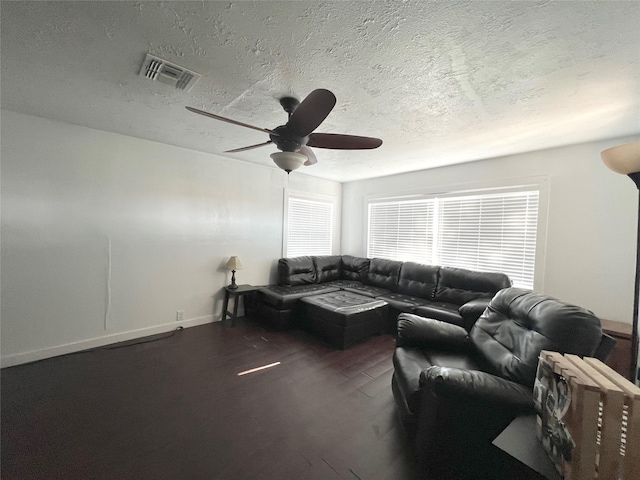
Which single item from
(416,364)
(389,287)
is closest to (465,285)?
(389,287)

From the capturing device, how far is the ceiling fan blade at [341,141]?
6.29ft

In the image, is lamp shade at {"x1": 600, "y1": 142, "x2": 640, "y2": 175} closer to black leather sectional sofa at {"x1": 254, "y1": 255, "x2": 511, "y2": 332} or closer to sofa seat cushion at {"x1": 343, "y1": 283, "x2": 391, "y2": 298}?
black leather sectional sofa at {"x1": 254, "y1": 255, "x2": 511, "y2": 332}

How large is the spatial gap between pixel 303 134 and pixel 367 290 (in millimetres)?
3067

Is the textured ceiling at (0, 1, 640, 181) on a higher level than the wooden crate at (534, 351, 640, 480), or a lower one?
higher

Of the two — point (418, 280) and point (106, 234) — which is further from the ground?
point (106, 234)

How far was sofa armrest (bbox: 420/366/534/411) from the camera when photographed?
4.29 ft

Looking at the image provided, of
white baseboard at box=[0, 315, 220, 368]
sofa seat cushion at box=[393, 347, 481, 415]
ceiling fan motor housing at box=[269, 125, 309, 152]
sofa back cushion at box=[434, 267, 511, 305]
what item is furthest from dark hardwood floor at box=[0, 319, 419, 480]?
ceiling fan motor housing at box=[269, 125, 309, 152]

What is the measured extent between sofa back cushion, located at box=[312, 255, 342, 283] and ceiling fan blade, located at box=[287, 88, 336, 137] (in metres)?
3.23

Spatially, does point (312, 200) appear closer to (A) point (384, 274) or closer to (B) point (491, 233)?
(A) point (384, 274)

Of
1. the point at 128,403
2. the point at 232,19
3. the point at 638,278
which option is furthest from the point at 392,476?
the point at 232,19

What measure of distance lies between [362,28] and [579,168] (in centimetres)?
327

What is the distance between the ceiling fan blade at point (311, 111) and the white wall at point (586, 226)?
3.18 meters

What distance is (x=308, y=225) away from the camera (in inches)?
202

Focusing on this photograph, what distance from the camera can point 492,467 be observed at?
1355 millimetres
